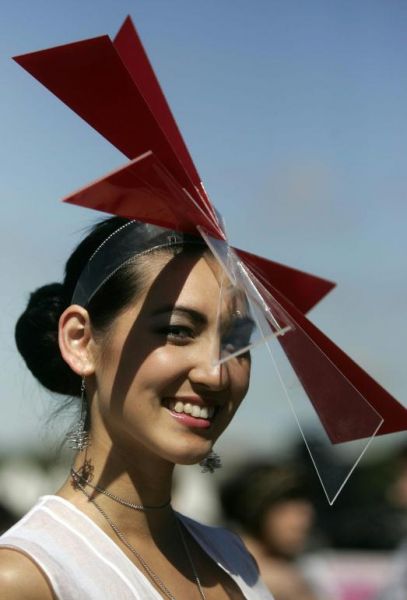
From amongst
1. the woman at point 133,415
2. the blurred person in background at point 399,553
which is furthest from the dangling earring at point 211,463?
the blurred person in background at point 399,553

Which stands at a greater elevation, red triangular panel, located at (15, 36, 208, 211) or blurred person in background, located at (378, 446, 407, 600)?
red triangular panel, located at (15, 36, 208, 211)

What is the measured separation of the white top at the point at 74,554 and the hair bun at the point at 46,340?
0.29 m

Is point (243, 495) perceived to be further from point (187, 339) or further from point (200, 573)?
point (187, 339)

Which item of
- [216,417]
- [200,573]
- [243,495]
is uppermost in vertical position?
[216,417]

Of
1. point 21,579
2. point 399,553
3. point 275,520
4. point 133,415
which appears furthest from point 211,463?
point 399,553

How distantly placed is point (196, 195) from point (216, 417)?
1.28ft

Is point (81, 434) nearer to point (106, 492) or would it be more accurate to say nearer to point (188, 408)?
point (106, 492)

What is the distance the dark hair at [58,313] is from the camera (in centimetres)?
212

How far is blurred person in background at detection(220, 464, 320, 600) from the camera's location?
4211mm

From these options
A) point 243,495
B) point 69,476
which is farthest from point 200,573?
point 243,495

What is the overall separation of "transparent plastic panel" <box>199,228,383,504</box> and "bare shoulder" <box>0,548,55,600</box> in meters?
0.53

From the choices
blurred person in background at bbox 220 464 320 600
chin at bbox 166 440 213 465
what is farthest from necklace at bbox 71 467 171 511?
blurred person in background at bbox 220 464 320 600

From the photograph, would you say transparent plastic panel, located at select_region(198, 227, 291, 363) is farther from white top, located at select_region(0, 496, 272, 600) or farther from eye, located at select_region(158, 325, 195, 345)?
white top, located at select_region(0, 496, 272, 600)

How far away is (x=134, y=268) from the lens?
2111 millimetres
